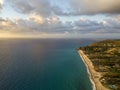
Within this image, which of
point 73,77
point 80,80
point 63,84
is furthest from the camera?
point 73,77

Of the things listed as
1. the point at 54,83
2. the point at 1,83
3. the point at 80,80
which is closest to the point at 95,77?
the point at 80,80

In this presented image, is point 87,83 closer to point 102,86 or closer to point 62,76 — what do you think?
point 102,86

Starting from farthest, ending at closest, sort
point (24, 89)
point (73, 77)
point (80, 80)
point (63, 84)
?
1. point (73, 77)
2. point (80, 80)
3. point (63, 84)
4. point (24, 89)

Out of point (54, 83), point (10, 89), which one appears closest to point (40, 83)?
point (54, 83)

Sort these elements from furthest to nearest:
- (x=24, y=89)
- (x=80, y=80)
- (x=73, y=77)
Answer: (x=73, y=77) → (x=80, y=80) → (x=24, y=89)

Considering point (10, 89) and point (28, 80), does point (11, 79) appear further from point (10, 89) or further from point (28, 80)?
point (10, 89)

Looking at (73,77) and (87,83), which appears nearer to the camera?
(87,83)

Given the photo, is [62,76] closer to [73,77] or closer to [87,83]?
[73,77]

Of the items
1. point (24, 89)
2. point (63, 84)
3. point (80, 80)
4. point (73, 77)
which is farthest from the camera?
point (73, 77)

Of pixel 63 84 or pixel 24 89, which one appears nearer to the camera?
pixel 24 89
